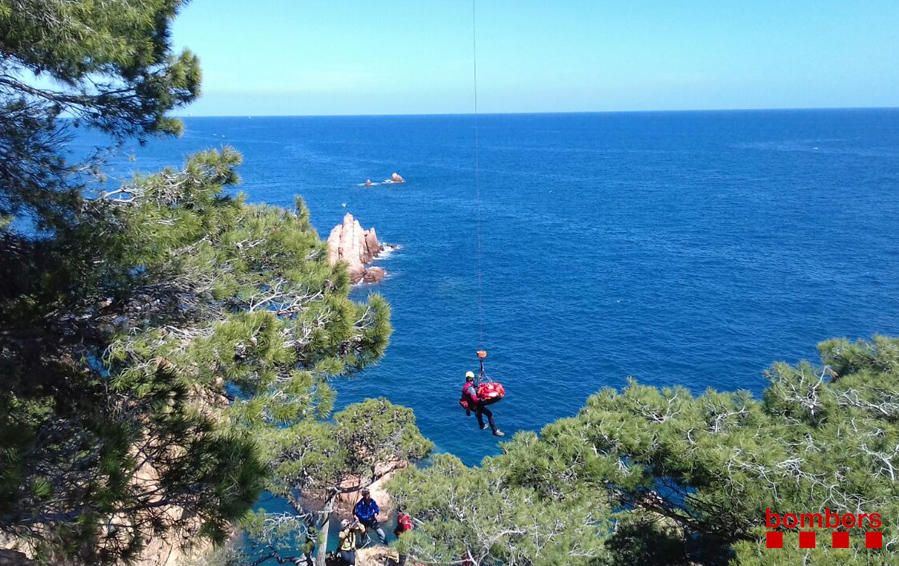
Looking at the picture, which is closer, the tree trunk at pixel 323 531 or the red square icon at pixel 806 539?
the red square icon at pixel 806 539

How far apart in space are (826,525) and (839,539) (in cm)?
30

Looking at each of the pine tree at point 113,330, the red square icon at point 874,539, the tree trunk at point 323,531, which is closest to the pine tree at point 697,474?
the red square icon at point 874,539

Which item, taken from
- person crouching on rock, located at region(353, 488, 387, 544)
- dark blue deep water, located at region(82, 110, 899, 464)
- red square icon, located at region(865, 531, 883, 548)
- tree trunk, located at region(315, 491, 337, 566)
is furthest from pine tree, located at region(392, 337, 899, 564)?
dark blue deep water, located at region(82, 110, 899, 464)

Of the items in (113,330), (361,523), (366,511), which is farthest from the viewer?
(361,523)

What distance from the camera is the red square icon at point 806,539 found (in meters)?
5.80

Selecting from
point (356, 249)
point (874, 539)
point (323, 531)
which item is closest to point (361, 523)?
point (323, 531)

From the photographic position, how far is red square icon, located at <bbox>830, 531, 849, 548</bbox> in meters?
5.83

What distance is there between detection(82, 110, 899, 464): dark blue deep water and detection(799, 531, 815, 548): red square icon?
8.06 meters

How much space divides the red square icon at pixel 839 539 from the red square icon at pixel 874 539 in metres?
0.17

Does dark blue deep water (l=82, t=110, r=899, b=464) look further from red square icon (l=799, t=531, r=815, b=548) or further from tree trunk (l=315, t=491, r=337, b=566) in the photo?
tree trunk (l=315, t=491, r=337, b=566)

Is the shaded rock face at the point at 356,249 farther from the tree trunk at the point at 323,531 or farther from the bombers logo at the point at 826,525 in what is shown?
the bombers logo at the point at 826,525

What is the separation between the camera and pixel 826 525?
621cm

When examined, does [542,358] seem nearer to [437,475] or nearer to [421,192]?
[437,475]

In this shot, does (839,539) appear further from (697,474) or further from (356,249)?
(356,249)
